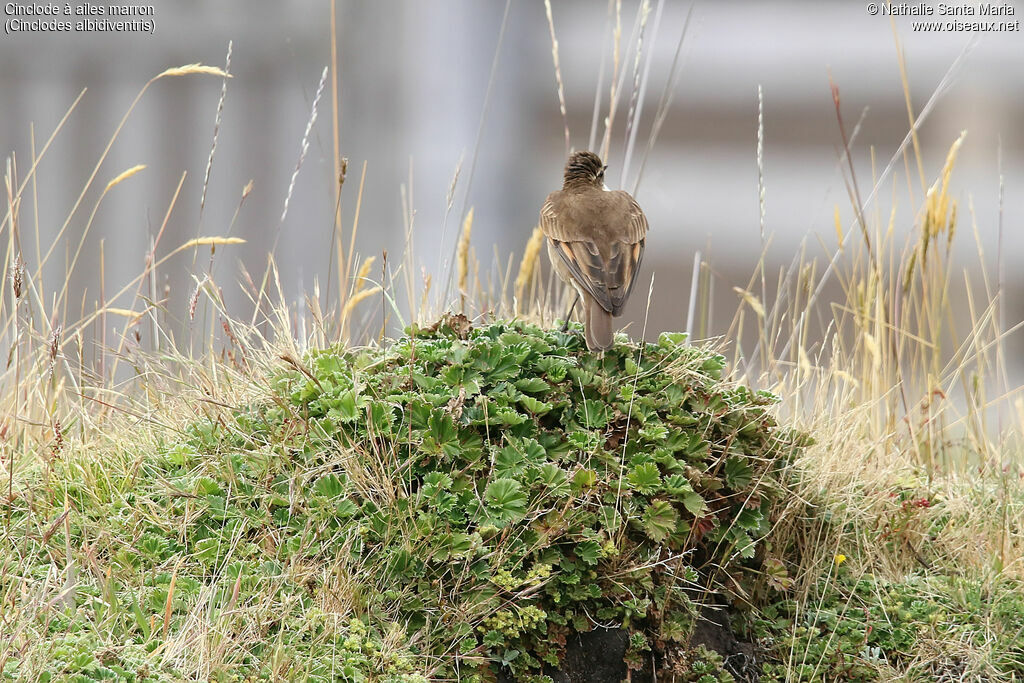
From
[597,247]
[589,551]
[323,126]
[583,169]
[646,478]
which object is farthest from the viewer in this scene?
[323,126]

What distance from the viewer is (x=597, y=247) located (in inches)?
116

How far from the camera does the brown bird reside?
108 inches

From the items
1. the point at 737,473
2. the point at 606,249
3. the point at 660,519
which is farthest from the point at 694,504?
the point at 606,249

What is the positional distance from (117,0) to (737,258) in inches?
172

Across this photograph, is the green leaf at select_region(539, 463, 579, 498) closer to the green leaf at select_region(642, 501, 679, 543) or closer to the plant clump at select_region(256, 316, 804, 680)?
the plant clump at select_region(256, 316, 804, 680)

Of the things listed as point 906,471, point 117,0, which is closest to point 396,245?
point 117,0

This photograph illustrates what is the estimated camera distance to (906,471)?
3.28 metres

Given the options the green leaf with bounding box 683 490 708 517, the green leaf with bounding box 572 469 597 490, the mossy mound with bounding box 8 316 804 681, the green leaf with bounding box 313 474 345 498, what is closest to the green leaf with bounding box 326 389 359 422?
the mossy mound with bounding box 8 316 804 681

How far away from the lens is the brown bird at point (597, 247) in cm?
275

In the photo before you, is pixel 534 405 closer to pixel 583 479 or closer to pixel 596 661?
pixel 583 479

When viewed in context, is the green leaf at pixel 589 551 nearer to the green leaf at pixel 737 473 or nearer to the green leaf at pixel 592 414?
the green leaf at pixel 592 414

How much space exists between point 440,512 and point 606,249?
3.11 feet

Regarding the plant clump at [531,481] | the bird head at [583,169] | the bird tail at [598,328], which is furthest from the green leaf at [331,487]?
the bird head at [583,169]

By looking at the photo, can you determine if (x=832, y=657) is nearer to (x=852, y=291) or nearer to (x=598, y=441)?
(x=598, y=441)
